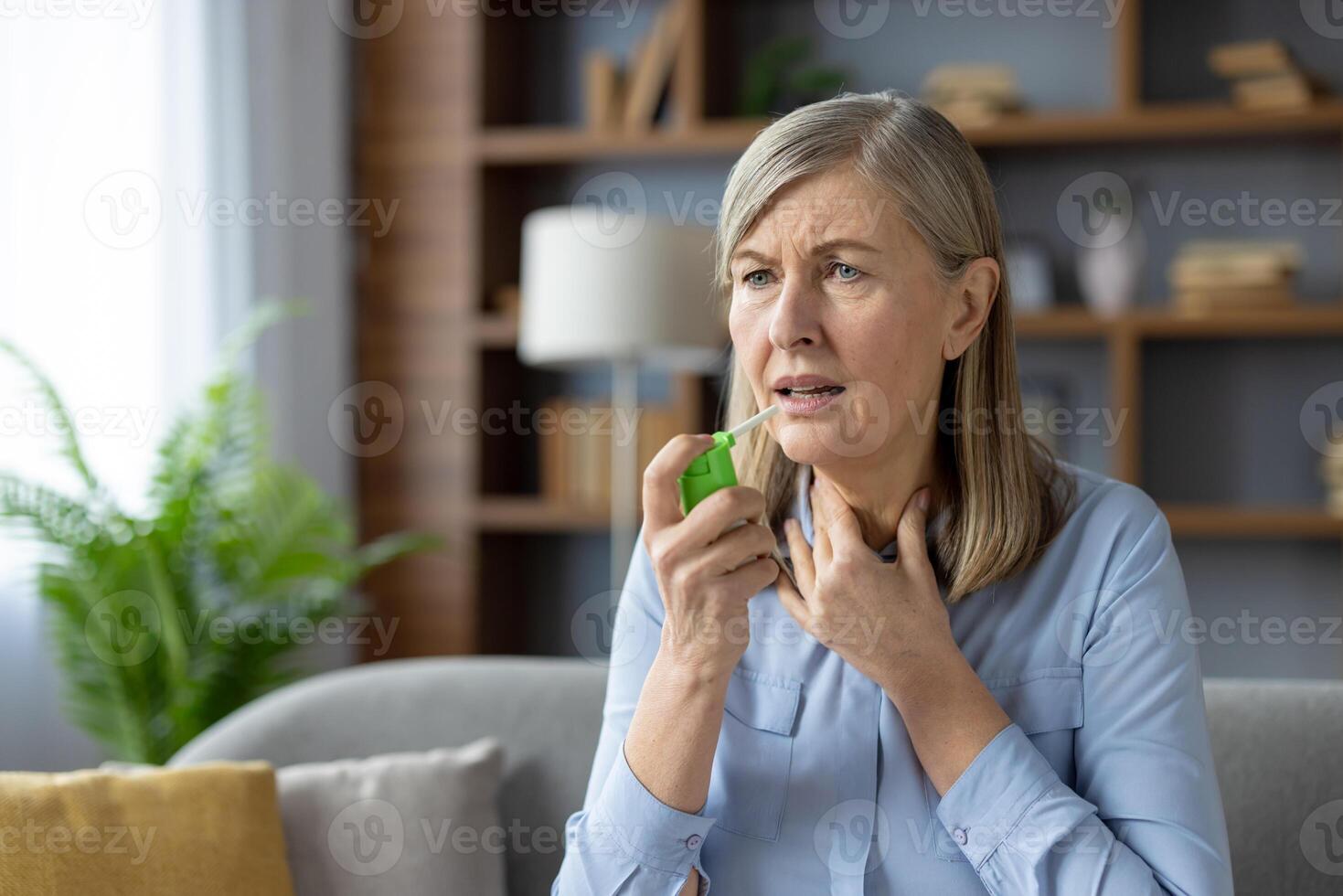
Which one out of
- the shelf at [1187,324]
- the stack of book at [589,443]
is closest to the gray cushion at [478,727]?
the stack of book at [589,443]

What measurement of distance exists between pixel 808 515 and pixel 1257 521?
2.28 m

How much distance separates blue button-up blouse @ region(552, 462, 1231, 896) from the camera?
3.77 ft

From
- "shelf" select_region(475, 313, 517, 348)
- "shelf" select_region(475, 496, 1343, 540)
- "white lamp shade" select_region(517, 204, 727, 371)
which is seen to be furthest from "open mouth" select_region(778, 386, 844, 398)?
"shelf" select_region(475, 313, 517, 348)

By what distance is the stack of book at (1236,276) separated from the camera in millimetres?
3291

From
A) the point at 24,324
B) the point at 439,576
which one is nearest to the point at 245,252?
the point at 24,324

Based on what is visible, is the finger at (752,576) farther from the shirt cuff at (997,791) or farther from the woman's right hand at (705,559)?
the shirt cuff at (997,791)

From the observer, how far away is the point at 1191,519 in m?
3.33

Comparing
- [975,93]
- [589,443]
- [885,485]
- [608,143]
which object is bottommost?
[589,443]

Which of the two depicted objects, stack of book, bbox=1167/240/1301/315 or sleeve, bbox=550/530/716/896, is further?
stack of book, bbox=1167/240/1301/315

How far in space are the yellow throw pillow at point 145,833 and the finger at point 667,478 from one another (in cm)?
69

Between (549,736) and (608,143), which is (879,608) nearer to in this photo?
(549,736)

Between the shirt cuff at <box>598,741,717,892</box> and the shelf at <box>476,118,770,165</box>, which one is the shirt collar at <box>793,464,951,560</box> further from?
the shelf at <box>476,118,770,165</box>

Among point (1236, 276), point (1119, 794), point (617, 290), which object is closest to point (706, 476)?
point (1119, 794)

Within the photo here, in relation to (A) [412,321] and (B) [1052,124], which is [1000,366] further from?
(A) [412,321]
